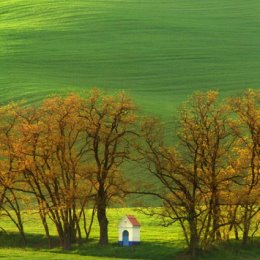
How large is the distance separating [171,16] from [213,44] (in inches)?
475

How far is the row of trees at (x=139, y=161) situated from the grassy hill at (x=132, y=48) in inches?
1245

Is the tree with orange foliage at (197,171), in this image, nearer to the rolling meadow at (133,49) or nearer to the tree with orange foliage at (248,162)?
the tree with orange foliage at (248,162)

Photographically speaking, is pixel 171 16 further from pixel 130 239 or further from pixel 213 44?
pixel 130 239

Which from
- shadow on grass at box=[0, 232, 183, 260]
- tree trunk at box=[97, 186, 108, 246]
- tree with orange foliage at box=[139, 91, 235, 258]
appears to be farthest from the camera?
tree trunk at box=[97, 186, 108, 246]

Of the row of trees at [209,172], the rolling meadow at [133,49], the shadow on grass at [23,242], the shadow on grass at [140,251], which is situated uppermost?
the rolling meadow at [133,49]

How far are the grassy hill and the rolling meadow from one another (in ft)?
→ 0.37

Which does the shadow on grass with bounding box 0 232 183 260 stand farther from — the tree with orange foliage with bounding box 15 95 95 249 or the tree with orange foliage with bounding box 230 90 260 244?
the tree with orange foliage with bounding box 230 90 260 244

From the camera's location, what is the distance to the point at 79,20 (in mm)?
110938

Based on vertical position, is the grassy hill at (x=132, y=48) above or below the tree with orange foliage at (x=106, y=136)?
above

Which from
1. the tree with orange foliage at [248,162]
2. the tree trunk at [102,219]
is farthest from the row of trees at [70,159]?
the tree with orange foliage at [248,162]

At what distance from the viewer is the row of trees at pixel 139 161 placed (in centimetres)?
4069

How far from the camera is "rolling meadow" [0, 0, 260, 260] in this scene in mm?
85875

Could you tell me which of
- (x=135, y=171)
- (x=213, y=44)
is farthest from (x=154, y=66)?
(x=135, y=171)

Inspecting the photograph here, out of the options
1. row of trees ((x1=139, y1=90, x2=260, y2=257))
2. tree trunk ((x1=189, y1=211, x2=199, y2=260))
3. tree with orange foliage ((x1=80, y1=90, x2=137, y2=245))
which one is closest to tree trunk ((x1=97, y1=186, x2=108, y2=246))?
tree with orange foliage ((x1=80, y1=90, x2=137, y2=245))
